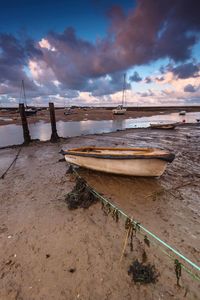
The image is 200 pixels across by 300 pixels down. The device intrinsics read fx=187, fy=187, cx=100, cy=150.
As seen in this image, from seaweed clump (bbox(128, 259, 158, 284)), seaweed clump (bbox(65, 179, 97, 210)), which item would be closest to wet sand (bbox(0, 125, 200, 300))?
seaweed clump (bbox(128, 259, 158, 284))

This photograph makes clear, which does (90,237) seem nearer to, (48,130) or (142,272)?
(142,272)

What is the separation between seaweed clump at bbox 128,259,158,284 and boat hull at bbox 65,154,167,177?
4.22 metres

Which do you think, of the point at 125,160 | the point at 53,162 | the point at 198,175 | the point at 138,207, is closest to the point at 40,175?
the point at 53,162

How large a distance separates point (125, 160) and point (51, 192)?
3.24 meters

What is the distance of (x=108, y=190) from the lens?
749 cm

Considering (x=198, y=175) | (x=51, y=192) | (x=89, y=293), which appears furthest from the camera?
(x=198, y=175)

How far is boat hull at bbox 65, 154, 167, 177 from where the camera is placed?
7559mm

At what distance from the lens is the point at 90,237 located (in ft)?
15.7

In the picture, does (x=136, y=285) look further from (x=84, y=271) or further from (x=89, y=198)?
(x=89, y=198)

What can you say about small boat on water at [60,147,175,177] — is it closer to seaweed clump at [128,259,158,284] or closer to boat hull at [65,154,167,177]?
boat hull at [65,154,167,177]

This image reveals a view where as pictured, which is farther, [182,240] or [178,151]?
[178,151]

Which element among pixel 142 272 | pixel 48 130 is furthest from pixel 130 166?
pixel 48 130

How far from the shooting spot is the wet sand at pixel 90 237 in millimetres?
3449

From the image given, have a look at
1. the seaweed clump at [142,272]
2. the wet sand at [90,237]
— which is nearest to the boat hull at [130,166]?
the wet sand at [90,237]
